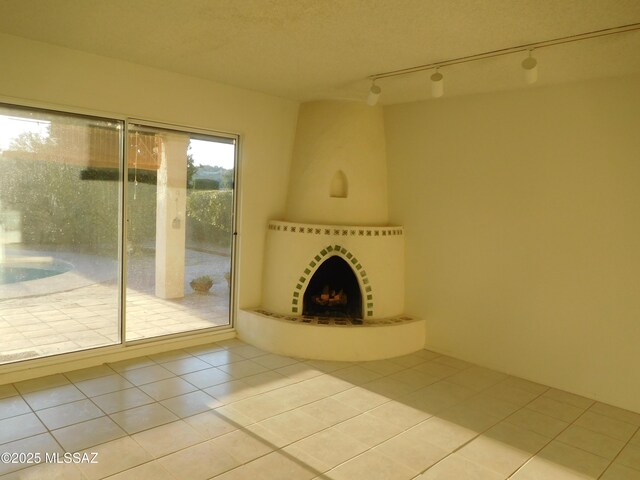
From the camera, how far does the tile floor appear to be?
7.76 feet

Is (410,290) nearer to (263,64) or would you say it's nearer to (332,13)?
(263,64)

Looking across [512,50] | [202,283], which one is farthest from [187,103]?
[512,50]

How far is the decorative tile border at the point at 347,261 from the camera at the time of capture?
4.25m

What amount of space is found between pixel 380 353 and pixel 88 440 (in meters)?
2.41

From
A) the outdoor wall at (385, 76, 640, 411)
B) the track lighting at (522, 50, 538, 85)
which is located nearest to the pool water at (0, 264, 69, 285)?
the outdoor wall at (385, 76, 640, 411)

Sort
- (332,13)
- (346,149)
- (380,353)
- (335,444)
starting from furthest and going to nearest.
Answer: (346,149)
(380,353)
(335,444)
(332,13)

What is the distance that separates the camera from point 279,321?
13.5 feet

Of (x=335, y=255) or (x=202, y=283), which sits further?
(x=202, y=283)

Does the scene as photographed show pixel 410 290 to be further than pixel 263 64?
Yes

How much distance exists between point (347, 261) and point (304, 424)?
5.78 ft

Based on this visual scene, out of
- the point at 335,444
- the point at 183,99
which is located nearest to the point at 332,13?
the point at 183,99

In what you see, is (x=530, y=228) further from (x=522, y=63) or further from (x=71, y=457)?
(x=71, y=457)

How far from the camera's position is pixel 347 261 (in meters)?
4.27

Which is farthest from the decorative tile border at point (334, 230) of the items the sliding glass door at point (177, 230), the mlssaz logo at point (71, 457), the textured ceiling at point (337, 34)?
the mlssaz logo at point (71, 457)
